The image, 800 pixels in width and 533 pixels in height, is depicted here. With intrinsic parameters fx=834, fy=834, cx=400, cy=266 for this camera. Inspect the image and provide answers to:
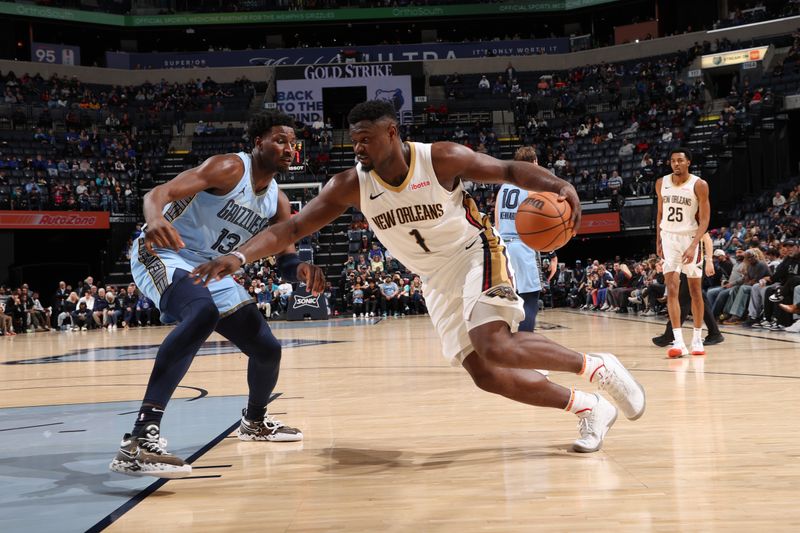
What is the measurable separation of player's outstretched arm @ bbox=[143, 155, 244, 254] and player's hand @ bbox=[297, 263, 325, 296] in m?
0.58

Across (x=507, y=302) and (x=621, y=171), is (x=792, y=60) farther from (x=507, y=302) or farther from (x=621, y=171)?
(x=507, y=302)

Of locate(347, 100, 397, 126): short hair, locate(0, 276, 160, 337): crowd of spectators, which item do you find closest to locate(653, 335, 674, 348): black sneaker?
locate(347, 100, 397, 126): short hair

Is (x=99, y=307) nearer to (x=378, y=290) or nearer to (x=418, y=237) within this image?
(x=378, y=290)

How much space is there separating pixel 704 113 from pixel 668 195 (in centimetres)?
2337

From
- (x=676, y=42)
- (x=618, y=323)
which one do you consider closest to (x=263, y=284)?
(x=618, y=323)

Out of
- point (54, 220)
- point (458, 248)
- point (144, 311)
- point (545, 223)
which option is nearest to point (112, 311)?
point (144, 311)

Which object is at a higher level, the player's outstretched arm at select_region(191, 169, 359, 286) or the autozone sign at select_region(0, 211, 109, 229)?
the autozone sign at select_region(0, 211, 109, 229)

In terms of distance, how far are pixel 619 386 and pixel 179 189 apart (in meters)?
2.31

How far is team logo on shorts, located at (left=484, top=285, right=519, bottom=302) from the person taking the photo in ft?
12.8

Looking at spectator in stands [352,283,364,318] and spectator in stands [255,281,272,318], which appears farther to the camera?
spectator in stands [352,283,364,318]

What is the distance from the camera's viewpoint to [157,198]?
12.6 feet

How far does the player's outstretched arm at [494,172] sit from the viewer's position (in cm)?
365

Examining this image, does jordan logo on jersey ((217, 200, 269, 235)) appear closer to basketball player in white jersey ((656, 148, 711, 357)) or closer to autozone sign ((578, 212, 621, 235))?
basketball player in white jersey ((656, 148, 711, 357))

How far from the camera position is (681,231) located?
327 inches
